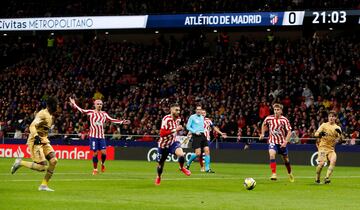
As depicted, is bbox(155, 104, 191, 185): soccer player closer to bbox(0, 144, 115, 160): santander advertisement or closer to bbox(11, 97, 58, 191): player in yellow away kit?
bbox(11, 97, 58, 191): player in yellow away kit

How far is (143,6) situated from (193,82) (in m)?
6.09

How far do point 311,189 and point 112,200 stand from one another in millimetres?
6465

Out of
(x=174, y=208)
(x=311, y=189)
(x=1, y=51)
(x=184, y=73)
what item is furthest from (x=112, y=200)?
(x=1, y=51)

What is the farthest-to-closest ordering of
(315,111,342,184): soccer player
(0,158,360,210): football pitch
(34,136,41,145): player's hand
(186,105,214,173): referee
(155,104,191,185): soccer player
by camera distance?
(186,105,214,173): referee, (315,111,342,184): soccer player, (155,104,191,185): soccer player, (34,136,41,145): player's hand, (0,158,360,210): football pitch

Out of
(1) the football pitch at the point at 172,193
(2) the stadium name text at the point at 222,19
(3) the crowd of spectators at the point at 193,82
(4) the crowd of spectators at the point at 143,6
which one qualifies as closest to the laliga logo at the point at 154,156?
(3) the crowd of spectators at the point at 193,82

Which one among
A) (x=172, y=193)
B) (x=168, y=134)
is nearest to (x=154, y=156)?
(x=168, y=134)

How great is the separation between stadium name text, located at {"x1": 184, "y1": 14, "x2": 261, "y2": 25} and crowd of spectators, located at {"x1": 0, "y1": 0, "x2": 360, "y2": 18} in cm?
81

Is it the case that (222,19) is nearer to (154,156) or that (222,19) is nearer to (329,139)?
(154,156)

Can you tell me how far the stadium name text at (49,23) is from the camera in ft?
165

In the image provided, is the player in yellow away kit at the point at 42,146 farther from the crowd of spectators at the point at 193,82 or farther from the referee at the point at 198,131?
the crowd of spectators at the point at 193,82

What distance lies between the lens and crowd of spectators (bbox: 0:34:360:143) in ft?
140

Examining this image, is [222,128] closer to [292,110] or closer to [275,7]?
[292,110]

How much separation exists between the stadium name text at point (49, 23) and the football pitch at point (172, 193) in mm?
24036

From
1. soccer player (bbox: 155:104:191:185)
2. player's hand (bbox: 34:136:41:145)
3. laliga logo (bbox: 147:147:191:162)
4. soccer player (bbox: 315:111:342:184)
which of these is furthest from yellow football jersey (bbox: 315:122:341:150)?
laliga logo (bbox: 147:147:191:162)
